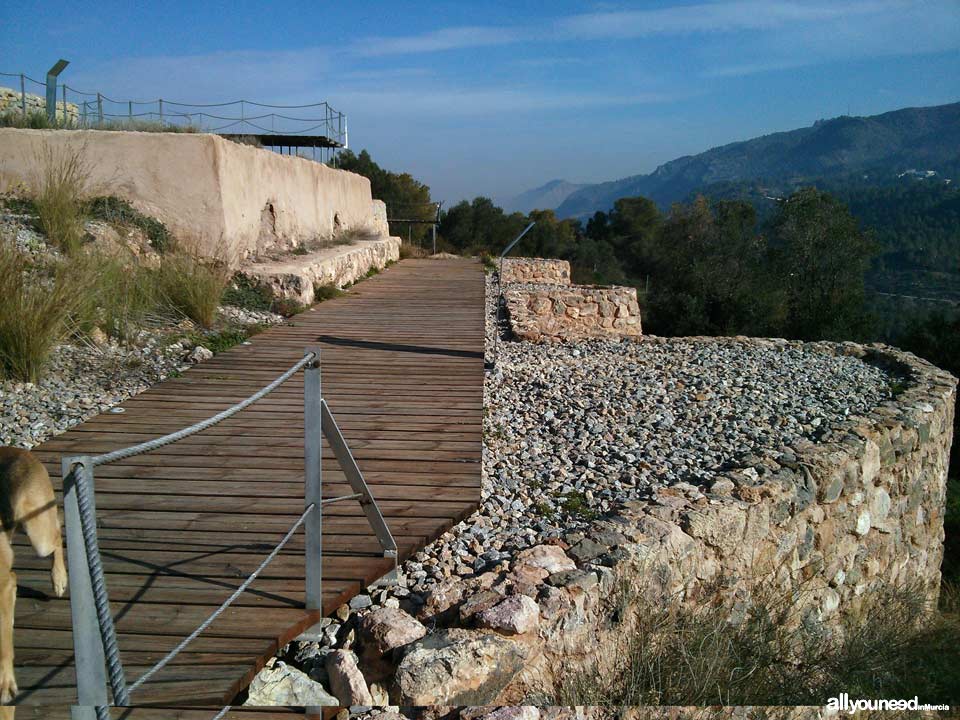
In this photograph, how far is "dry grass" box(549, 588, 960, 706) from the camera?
2691 mm

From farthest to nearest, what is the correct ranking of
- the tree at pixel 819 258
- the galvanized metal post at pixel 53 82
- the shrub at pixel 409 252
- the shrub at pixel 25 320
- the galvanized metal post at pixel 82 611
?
the tree at pixel 819 258
the shrub at pixel 409 252
the galvanized metal post at pixel 53 82
the shrub at pixel 25 320
the galvanized metal post at pixel 82 611

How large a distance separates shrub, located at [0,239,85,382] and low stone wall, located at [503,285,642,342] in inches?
192

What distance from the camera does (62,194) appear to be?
7332mm

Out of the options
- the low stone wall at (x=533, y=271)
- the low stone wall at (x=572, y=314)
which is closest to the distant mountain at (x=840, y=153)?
the low stone wall at (x=533, y=271)

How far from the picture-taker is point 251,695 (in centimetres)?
221

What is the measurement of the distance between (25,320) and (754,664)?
468 centimetres

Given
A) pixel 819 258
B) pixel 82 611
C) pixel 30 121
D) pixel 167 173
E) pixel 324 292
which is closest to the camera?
pixel 82 611

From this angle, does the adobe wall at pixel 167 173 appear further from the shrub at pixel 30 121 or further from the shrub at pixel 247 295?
the shrub at pixel 30 121

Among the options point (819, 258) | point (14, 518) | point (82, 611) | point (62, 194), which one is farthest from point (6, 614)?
point (819, 258)

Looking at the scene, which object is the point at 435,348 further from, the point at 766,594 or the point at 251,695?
the point at 251,695

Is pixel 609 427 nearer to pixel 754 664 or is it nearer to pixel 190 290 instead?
pixel 754 664

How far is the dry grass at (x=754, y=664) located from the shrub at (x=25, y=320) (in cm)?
407

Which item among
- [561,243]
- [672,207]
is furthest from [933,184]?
[561,243]

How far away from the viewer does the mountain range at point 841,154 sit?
101 m
